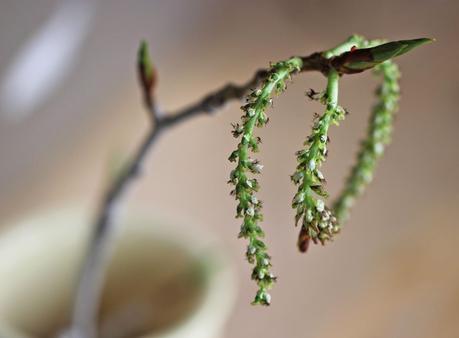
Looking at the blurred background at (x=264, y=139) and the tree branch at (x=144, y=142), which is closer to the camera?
the tree branch at (x=144, y=142)

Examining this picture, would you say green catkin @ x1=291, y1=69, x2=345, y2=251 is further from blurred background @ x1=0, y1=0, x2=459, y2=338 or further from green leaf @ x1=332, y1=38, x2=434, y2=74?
blurred background @ x1=0, y1=0, x2=459, y2=338

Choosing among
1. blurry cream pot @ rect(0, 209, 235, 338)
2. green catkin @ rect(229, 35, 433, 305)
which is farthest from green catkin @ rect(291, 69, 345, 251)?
blurry cream pot @ rect(0, 209, 235, 338)

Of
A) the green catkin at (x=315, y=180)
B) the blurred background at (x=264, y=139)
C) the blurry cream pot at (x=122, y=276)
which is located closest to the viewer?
the green catkin at (x=315, y=180)

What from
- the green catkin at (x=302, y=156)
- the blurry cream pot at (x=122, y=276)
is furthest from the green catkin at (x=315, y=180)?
the blurry cream pot at (x=122, y=276)

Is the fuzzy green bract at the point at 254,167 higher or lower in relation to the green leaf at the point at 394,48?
lower

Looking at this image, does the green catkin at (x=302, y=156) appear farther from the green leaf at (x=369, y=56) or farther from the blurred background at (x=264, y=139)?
the blurred background at (x=264, y=139)

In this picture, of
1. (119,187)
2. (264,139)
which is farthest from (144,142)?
(264,139)

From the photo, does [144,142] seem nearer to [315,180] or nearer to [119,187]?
[119,187]
